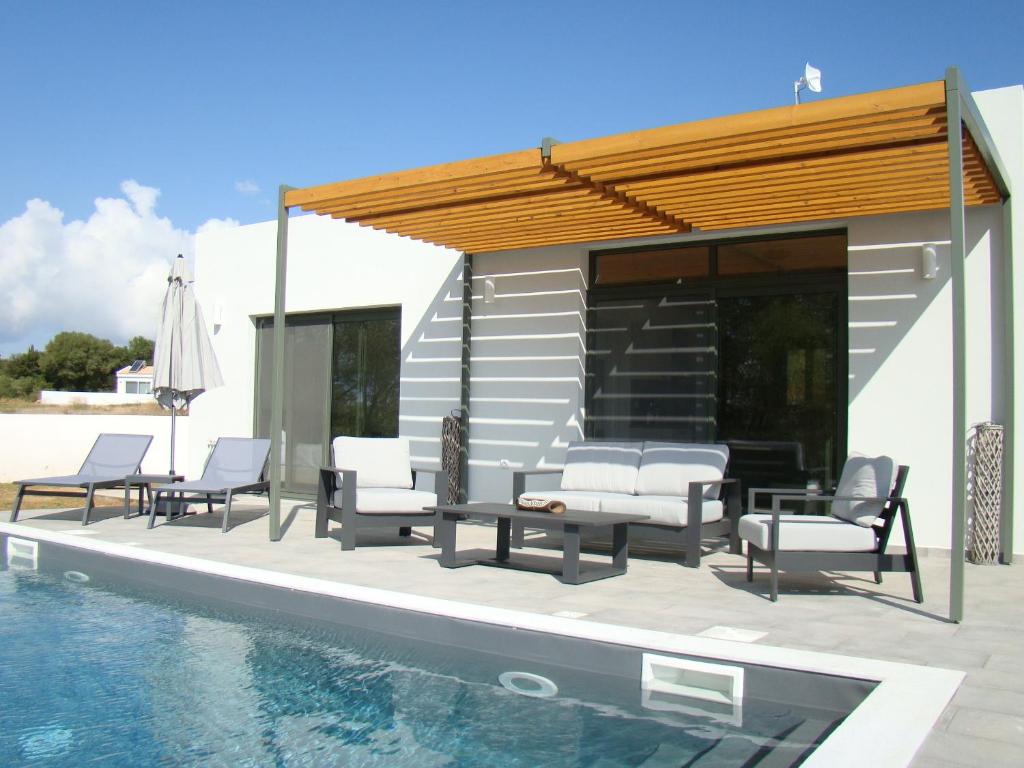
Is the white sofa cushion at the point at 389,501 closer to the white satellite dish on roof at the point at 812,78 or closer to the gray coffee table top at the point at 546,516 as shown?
the gray coffee table top at the point at 546,516

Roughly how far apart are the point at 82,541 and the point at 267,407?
4.93 m

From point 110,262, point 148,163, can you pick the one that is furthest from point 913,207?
point 110,262

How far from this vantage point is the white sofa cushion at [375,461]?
742 cm

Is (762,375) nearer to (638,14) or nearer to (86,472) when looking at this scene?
(638,14)

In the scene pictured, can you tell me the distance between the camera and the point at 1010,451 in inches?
254

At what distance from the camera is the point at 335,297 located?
10.6 metres

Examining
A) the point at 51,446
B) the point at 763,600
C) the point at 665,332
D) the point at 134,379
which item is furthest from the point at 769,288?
the point at 134,379

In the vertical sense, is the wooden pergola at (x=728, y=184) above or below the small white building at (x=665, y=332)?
above

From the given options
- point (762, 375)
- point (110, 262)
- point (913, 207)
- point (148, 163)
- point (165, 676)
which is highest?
point (110, 262)

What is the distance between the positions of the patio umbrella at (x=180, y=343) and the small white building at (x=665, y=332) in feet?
6.13

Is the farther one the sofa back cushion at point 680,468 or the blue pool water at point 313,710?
the sofa back cushion at point 680,468

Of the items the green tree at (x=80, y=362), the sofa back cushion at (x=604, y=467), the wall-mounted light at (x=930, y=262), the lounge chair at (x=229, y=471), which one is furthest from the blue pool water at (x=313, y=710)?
the green tree at (x=80, y=362)

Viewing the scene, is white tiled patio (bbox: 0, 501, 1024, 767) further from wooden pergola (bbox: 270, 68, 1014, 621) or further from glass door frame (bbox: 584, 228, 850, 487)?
glass door frame (bbox: 584, 228, 850, 487)

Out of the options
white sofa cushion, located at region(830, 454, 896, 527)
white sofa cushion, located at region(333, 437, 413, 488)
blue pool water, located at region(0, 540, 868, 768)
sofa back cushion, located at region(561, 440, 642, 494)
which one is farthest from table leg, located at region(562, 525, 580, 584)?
white sofa cushion, located at region(333, 437, 413, 488)
